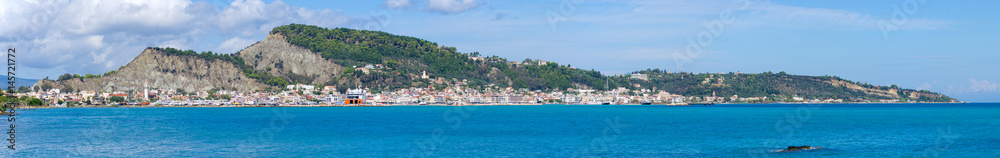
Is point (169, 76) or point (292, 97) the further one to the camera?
point (169, 76)

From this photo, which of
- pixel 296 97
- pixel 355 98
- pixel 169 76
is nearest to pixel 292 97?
pixel 296 97

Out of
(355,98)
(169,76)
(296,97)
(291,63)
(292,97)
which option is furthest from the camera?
(291,63)

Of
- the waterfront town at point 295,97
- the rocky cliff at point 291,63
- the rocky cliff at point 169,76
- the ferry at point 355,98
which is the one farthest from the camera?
the rocky cliff at point 291,63

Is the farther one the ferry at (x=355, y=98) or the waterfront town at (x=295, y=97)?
the ferry at (x=355, y=98)

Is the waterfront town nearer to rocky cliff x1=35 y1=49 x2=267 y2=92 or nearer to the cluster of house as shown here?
the cluster of house

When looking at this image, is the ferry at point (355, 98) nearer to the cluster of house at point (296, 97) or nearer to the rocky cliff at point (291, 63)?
the cluster of house at point (296, 97)

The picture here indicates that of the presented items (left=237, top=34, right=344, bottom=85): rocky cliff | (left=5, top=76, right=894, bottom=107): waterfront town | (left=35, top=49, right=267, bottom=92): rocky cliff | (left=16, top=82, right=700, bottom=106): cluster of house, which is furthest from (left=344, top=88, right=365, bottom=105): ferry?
(left=35, top=49, right=267, bottom=92): rocky cliff

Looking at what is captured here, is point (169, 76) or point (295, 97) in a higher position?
point (169, 76)

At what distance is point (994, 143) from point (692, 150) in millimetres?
15473

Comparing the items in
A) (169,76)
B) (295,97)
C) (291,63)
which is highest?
(291,63)

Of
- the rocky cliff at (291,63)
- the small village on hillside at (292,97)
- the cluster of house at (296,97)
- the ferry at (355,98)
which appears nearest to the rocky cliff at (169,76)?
the small village on hillside at (292,97)

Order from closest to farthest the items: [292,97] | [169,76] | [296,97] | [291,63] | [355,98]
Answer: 1. [292,97]
2. [296,97]
3. [355,98]
4. [169,76]
5. [291,63]

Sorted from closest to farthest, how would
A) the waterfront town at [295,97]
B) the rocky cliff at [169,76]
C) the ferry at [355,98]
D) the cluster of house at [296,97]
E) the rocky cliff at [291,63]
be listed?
the waterfront town at [295,97] < the cluster of house at [296,97] < the rocky cliff at [169,76] < the ferry at [355,98] < the rocky cliff at [291,63]

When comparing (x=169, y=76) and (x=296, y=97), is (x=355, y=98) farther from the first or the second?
(x=169, y=76)
